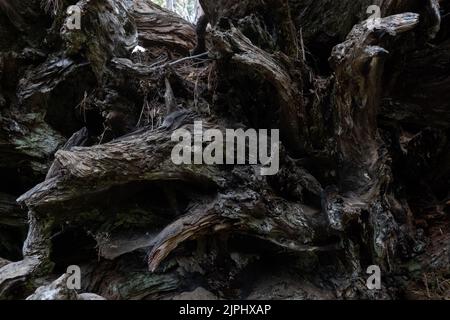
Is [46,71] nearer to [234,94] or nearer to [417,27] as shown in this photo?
[234,94]

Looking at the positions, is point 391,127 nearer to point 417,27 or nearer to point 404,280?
point 417,27

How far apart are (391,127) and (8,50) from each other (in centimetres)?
339

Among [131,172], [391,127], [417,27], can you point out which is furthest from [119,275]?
[417,27]

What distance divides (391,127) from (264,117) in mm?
1156

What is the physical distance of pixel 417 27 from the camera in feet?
9.48

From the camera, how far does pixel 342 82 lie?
2.73 metres

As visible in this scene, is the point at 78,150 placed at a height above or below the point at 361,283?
above

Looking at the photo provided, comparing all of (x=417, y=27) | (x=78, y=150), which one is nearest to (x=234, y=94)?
(x=78, y=150)

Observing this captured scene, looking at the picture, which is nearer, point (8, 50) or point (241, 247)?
point (241, 247)

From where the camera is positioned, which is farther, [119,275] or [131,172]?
[119,275]
